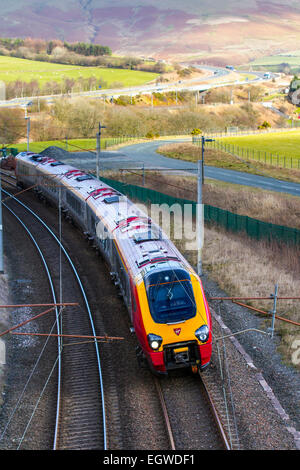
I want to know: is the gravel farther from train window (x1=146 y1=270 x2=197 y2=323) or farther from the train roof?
the train roof

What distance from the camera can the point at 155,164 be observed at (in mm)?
63594

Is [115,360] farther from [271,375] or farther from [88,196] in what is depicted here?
[88,196]

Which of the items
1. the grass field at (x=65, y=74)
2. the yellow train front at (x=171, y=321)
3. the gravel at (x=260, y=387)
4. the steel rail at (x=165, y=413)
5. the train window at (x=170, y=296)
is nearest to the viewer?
the steel rail at (x=165, y=413)

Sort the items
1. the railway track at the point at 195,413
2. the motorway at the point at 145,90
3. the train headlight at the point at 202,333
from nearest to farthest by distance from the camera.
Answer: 1. the railway track at the point at 195,413
2. the train headlight at the point at 202,333
3. the motorway at the point at 145,90

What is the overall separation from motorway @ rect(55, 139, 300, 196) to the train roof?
1199cm

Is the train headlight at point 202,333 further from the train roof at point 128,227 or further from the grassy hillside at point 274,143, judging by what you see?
the grassy hillside at point 274,143

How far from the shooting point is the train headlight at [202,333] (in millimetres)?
17062

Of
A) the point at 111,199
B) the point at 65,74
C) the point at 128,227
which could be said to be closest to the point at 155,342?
the point at 128,227

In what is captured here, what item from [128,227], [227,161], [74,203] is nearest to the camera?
[128,227]

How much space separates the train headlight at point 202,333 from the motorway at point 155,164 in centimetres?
2714

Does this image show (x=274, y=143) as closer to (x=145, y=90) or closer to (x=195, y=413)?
(x=145, y=90)

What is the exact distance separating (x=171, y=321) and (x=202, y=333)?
3.36 feet

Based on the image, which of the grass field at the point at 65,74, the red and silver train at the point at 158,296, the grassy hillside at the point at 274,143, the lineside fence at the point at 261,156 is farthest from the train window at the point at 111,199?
the grass field at the point at 65,74

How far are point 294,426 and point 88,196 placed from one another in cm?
1897
